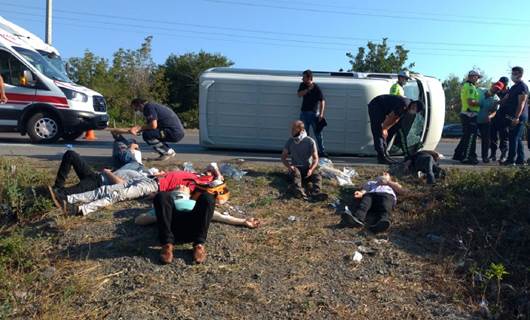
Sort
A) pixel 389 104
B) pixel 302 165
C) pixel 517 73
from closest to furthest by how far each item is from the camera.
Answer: pixel 302 165
pixel 389 104
pixel 517 73

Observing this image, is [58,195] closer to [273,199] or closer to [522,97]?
[273,199]

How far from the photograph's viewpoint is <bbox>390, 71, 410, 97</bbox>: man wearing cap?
10531 mm

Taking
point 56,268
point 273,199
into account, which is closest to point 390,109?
point 273,199

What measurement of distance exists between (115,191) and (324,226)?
2.80 metres

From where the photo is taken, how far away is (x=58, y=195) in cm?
706

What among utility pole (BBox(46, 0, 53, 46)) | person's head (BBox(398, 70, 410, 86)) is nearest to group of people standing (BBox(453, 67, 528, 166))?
person's head (BBox(398, 70, 410, 86))

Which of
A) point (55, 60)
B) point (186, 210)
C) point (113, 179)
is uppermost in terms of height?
point (55, 60)

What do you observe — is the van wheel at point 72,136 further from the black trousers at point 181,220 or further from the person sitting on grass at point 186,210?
the black trousers at point 181,220

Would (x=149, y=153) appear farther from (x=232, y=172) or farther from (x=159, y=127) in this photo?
(x=232, y=172)

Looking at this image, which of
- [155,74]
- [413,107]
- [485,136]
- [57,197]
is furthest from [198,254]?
[155,74]

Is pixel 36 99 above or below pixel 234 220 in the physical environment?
above

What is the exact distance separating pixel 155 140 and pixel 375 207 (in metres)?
4.43

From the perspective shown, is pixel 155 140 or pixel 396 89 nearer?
pixel 155 140

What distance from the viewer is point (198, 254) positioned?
556 centimetres
